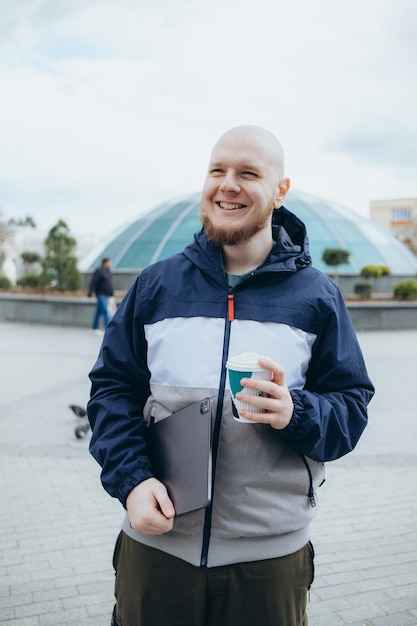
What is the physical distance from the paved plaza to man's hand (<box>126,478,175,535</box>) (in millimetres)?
1796

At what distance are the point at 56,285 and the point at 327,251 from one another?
30.1 ft

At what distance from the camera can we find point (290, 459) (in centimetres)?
193

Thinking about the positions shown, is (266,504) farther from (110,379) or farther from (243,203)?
(243,203)

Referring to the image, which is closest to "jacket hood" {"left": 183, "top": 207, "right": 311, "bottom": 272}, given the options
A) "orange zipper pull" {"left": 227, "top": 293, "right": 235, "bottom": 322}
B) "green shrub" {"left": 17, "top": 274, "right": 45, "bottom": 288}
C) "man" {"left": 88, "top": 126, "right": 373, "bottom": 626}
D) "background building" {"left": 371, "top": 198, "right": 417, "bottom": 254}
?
"man" {"left": 88, "top": 126, "right": 373, "bottom": 626}

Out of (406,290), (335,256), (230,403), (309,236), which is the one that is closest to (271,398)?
(230,403)

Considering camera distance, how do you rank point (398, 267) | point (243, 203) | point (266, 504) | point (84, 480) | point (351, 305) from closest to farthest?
point (266, 504) → point (243, 203) → point (84, 480) → point (351, 305) → point (398, 267)

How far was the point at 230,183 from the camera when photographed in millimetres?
1988

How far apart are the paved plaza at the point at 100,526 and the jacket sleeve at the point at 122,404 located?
5.85 feet

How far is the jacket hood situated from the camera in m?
2.06

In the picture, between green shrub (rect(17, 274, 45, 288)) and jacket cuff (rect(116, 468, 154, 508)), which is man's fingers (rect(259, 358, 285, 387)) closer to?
jacket cuff (rect(116, 468, 154, 508))

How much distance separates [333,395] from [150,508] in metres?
0.66

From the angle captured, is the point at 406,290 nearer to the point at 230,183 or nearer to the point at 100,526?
the point at 100,526

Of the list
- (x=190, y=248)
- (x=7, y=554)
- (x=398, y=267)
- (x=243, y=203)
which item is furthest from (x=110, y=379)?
(x=398, y=267)

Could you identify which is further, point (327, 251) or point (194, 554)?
point (327, 251)
